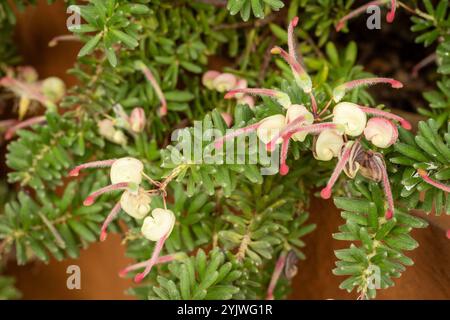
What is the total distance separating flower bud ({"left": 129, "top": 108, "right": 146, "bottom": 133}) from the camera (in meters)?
0.69

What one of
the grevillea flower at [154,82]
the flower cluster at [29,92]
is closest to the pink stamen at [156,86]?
the grevillea flower at [154,82]

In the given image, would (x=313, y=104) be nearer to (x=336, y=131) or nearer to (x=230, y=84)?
(x=336, y=131)

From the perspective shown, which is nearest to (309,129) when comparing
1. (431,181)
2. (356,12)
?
(431,181)

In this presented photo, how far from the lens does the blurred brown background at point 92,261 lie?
0.73 meters

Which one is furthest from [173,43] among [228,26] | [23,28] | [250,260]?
[23,28]

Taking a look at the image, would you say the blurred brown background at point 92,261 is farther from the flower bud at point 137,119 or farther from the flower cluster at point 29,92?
the flower bud at point 137,119

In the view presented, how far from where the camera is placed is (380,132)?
20.4 inches

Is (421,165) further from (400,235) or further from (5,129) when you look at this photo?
(5,129)

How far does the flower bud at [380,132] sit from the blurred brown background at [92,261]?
20cm

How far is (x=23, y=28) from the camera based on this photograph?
0.98 metres

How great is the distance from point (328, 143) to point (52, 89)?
0.40 meters

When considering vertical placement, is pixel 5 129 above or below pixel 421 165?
above

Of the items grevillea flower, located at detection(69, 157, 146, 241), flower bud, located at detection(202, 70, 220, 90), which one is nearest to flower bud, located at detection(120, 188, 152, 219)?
grevillea flower, located at detection(69, 157, 146, 241)
